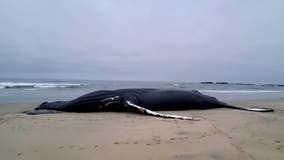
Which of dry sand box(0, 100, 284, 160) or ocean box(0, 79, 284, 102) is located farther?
ocean box(0, 79, 284, 102)

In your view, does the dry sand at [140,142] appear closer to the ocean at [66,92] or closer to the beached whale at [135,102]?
the beached whale at [135,102]

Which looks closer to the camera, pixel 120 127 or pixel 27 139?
pixel 27 139

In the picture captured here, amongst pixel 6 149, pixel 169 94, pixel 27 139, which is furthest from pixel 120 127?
pixel 169 94

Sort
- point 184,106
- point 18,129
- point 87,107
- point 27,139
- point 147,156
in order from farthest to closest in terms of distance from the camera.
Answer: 1. point 184,106
2. point 87,107
3. point 18,129
4. point 27,139
5. point 147,156

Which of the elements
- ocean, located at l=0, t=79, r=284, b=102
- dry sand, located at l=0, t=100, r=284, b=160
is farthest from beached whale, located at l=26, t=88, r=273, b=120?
ocean, located at l=0, t=79, r=284, b=102

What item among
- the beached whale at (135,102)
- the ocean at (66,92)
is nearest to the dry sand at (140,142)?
the beached whale at (135,102)

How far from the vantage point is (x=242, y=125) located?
5113 mm

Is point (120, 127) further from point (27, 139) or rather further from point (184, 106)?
point (184, 106)

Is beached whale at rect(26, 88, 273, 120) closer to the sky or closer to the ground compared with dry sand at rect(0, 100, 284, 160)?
closer to the sky

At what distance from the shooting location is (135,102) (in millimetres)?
7668

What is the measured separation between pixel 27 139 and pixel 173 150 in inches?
87.3

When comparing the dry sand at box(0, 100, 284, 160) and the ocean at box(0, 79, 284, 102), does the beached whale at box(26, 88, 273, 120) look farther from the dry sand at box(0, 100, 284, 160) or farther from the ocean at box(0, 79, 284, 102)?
the ocean at box(0, 79, 284, 102)

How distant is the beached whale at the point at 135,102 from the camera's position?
303 inches

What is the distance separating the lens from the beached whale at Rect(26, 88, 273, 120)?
7.70 metres
